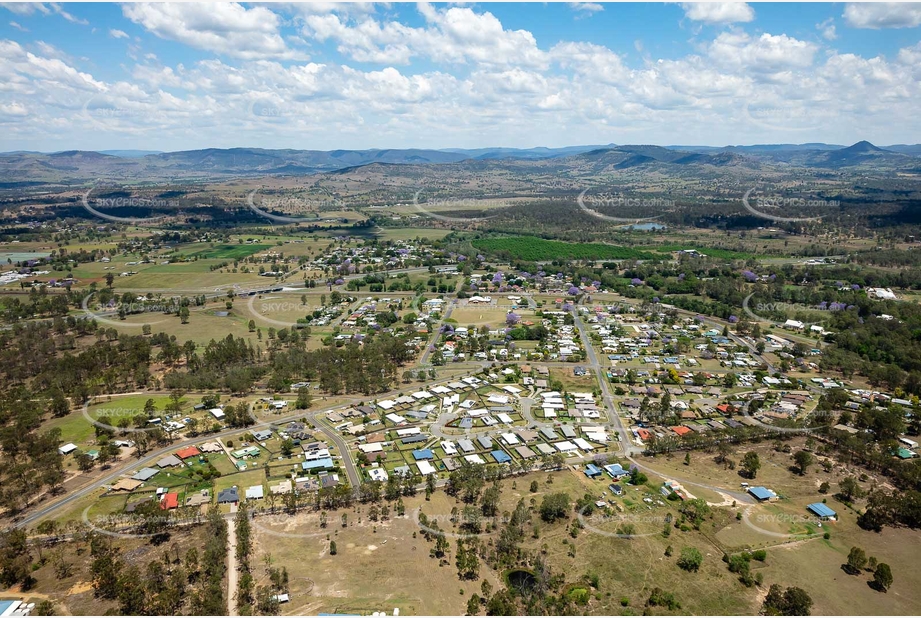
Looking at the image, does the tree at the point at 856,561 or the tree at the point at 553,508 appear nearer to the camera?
the tree at the point at 856,561

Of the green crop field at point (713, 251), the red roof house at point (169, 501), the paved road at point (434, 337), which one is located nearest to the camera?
the red roof house at point (169, 501)

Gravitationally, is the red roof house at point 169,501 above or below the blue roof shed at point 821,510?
above

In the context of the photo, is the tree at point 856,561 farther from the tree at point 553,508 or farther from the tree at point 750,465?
the tree at point 553,508

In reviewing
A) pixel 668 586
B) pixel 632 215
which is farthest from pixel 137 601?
pixel 632 215

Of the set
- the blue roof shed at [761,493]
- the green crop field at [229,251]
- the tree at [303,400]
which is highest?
the green crop field at [229,251]

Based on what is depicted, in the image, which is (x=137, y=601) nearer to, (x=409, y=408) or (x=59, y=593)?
(x=59, y=593)

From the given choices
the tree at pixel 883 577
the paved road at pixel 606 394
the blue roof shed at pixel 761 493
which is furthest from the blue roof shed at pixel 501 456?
the tree at pixel 883 577

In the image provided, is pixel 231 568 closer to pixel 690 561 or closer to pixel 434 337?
pixel 690 561
